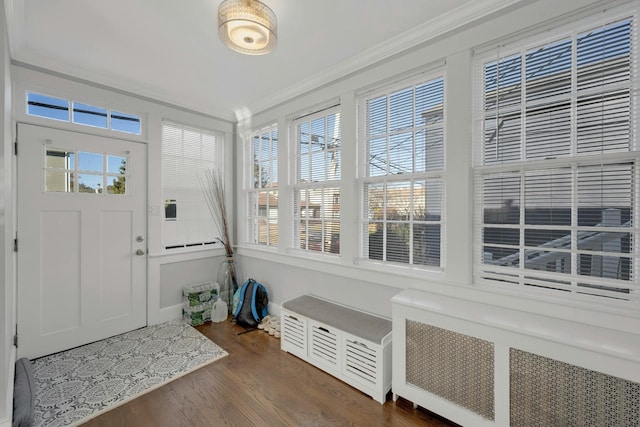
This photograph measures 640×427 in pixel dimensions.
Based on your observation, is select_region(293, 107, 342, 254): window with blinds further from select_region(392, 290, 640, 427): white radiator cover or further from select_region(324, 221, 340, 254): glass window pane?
select_region(392, 290, 640, 427): white radiator cover

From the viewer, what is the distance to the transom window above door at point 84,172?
2.46m

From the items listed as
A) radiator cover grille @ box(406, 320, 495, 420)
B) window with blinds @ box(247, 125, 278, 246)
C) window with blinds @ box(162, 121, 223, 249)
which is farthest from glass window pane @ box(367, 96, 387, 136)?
window with blinds @ box(162, 121, 223, 249)

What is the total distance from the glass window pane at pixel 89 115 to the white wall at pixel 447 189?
1.76 m

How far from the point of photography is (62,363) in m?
2.33

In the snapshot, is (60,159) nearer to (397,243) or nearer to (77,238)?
(77,238)

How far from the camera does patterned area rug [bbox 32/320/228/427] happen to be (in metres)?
1.84

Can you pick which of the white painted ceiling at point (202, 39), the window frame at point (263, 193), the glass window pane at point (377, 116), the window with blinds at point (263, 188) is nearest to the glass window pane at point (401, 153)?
the glass window pane at point (377, 116)

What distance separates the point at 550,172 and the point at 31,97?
13.3 feet

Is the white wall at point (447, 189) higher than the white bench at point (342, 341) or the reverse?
higher

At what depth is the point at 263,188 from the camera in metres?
3.48

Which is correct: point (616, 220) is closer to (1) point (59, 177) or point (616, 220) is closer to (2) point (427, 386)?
(2) point (427, 386)

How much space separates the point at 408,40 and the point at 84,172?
315cm

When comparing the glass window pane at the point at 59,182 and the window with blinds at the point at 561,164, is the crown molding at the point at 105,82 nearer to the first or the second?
the glass window pane at the point at 59,182

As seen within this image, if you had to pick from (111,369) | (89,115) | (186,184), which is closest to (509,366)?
(111,369)
